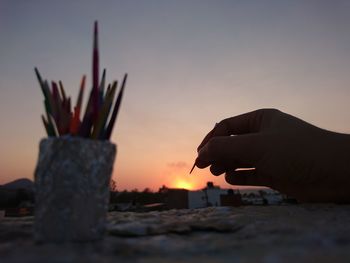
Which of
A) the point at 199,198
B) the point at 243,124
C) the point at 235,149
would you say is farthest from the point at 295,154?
the point at 199,198

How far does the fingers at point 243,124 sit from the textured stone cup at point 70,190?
94cm

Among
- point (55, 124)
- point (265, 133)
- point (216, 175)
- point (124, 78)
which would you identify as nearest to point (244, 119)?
point (265, 133)

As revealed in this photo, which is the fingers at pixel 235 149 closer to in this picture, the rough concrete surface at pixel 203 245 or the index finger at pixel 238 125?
the index finger at pixel 238 125

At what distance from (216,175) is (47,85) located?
46.3 inches

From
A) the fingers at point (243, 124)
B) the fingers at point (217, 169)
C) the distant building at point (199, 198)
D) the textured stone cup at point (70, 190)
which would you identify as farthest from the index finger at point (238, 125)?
the distant building at point (199, 198)

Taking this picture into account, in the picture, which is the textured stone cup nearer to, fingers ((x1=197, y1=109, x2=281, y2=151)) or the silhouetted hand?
the silhouetted hand

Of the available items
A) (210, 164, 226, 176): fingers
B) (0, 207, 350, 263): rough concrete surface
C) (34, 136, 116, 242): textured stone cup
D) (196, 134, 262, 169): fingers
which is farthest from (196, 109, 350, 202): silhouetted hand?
(34, 136, 116, 242): textured stone cup

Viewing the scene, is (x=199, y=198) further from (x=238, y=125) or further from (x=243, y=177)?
(x=238, y=125)

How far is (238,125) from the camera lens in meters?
1.58

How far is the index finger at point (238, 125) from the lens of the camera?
146 centimetres

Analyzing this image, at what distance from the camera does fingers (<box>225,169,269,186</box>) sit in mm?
1687

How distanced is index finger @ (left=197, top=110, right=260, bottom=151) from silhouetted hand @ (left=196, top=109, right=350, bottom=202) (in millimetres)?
67

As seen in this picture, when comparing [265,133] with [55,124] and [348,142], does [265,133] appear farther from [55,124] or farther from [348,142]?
[55,124]

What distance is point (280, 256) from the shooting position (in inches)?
17.5
